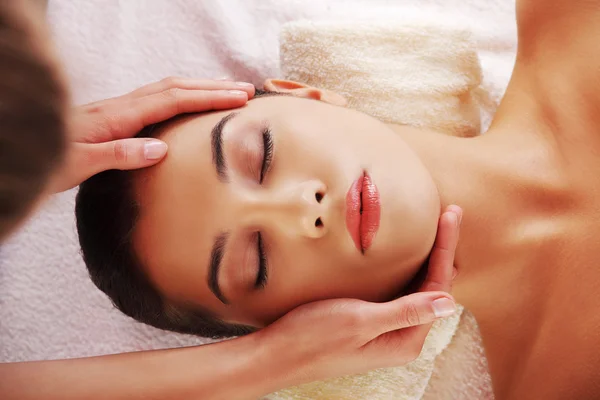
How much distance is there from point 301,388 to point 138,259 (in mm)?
502

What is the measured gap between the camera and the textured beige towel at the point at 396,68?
4.58 ft

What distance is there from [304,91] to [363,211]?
14.9 inches

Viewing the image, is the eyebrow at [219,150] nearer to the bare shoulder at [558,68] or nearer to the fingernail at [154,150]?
the fingernail at [154,150]

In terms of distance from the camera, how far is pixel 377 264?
957 mm

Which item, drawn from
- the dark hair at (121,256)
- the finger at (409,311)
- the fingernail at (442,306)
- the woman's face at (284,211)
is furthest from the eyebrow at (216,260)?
the fingernail at (442,306)

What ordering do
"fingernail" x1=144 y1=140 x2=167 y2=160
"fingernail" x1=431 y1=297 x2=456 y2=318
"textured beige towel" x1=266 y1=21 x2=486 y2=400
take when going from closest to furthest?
"fingernail" x1=431 y1=297 x2=456 y2=318
"fingernail" x1=144 y1=140 x2=167 y2=160
"textured beige towel" x1=266 y1=21 x2=486 y2=400

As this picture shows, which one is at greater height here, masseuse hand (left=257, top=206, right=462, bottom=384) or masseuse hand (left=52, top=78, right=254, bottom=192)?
masseuse hand (left=52, top=78, right=254, bottom=192)

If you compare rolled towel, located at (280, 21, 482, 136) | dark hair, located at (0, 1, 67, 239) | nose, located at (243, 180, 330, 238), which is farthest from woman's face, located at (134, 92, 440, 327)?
rolled towel, located at (280, 21, 482, 136)

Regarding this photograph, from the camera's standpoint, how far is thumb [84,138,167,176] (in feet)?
3.27

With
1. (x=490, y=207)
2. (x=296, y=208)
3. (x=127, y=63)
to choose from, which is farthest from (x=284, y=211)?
(x=127, y=63)

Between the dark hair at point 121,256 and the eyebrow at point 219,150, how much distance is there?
164 millimetres

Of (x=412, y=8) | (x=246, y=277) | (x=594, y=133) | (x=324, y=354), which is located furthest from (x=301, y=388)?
(x=412, y=8)

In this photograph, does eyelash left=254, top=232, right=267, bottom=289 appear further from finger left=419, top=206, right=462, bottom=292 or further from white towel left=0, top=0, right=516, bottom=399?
white towel left=0, top=0, right=516, bottom=399

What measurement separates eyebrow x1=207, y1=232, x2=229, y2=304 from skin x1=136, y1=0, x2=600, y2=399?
0.06ft
